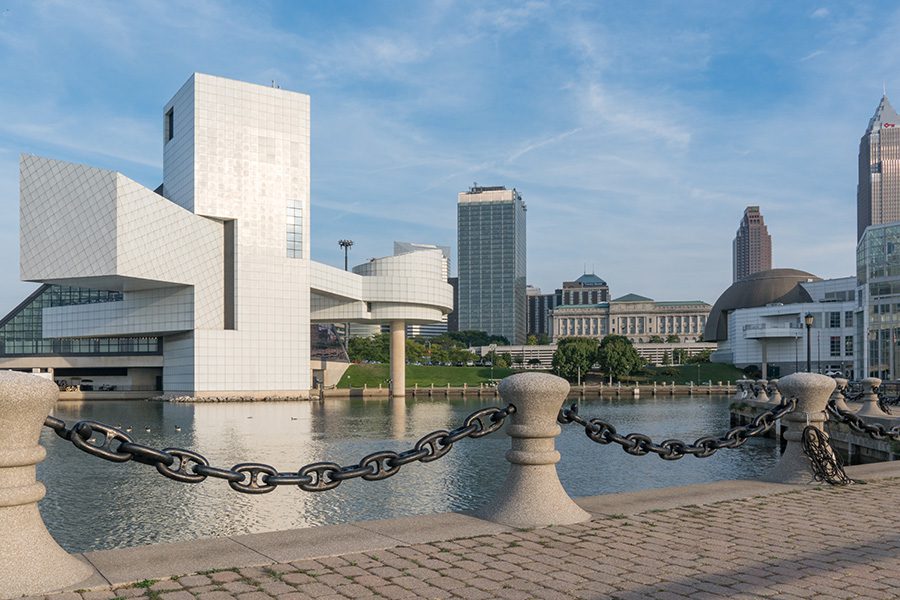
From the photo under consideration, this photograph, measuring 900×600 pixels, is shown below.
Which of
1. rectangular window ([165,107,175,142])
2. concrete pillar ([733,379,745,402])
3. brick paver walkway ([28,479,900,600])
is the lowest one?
concrete pillar ([733,379,745,402])

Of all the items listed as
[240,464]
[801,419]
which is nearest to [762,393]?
[801,419]

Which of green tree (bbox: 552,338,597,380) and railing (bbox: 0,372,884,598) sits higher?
railing (bbox: 0,372,884,598)

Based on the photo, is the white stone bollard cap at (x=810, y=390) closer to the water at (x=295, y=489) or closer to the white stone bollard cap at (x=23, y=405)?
the white stone bollard cap at (x=23, y=405)

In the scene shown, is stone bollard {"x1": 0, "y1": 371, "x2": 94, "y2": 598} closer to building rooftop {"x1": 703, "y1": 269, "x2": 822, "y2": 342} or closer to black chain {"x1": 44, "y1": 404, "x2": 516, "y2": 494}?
black chain {"x1": 44, "y1": 404, "x2": 516, "y2": 494}

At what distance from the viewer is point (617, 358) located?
342 ft

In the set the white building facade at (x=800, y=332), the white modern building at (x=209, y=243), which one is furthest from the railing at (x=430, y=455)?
the white building facade at (x=800, y=332)

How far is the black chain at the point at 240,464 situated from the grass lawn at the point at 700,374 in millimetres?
105766

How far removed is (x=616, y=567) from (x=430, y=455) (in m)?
2.14

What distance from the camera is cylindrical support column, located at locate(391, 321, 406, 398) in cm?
8100

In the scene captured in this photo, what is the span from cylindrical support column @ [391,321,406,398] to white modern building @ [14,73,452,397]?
9.09m

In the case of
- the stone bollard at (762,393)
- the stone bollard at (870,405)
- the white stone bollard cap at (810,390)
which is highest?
the white stone bollard cap at (810,390)

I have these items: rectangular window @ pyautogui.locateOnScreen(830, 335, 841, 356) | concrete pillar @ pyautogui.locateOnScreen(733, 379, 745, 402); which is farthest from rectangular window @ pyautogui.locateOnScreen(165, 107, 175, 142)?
rectangular window @ pyautogui.locateOnScreen(830, 335, 841, 356)

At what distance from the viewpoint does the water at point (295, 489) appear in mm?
16281

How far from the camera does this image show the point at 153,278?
212 feet
